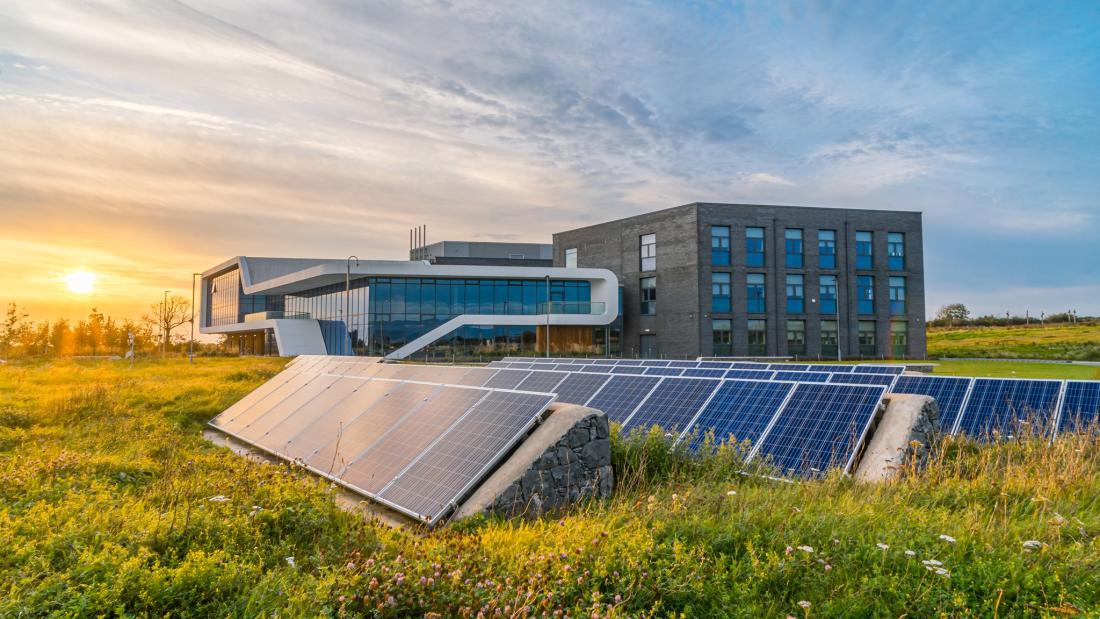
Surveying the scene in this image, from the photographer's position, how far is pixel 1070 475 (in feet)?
23.8

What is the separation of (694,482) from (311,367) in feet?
41.4

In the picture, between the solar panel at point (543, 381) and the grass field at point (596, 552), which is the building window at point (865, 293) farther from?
the grass field at point (596, 552)

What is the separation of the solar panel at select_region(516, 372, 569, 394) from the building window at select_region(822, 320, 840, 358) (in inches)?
1929

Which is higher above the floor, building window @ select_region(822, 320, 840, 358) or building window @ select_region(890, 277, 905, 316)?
building window @ select_region(890, 277, 905, 316)

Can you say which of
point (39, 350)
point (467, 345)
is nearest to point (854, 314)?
point (467, 345)

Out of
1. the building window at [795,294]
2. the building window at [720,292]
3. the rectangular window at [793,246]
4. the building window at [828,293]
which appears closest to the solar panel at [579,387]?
the building window at [720,292]

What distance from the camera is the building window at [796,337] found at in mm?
56406

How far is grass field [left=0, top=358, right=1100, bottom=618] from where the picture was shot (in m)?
4.44

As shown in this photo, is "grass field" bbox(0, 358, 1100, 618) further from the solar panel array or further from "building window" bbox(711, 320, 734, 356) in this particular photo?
"building window" bbox(711, 320, 734, 356)

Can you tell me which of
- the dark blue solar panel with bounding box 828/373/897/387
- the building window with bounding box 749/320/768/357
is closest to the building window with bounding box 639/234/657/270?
the building window with bounding box 749/320/768/357

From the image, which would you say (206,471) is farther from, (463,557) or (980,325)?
(980,325)

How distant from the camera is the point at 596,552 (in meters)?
5.03

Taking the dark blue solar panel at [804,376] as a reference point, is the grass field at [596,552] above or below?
below

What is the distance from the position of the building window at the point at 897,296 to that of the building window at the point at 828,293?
5999 mm
